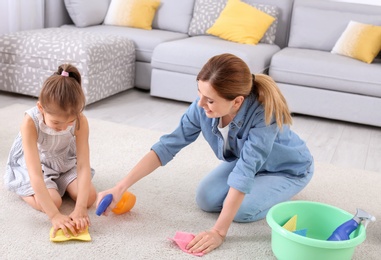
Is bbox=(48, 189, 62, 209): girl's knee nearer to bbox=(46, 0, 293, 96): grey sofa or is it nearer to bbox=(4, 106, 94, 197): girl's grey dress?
bbox=(4, 106, 94, 197): girl's grey dress

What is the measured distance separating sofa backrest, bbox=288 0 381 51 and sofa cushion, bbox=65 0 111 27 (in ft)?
5.08

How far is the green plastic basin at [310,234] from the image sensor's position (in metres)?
1.58

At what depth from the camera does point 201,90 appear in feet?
5.73

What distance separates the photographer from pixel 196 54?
361 cm

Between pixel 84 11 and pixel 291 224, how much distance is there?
9.72 feet

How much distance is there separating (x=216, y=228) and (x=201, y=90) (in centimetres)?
47

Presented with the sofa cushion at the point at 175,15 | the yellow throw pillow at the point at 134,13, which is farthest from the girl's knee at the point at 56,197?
the sofa cushion at the point at 175,15

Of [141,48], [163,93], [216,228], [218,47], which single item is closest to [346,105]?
[218,47]

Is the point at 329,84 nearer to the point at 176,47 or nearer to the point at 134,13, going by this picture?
the point at 176,47

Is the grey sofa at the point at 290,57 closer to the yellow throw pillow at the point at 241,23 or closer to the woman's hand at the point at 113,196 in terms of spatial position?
the yellow throw pillow at the point at 241,23

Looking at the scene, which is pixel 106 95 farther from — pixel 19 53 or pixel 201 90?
pixel 201 90

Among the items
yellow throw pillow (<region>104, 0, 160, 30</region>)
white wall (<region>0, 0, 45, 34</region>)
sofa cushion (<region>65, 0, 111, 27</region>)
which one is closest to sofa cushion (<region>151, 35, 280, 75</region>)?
yellow throw pillow (<region>104, 0, 160, 30</region>)

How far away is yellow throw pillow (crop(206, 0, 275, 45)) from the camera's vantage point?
3934 millimetres

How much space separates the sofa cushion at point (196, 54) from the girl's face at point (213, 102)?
1787 mm
